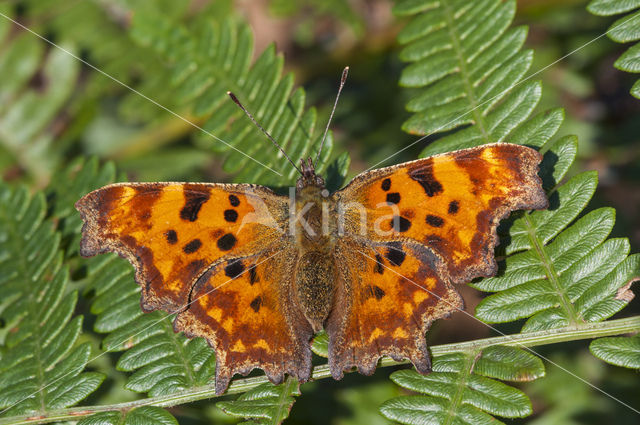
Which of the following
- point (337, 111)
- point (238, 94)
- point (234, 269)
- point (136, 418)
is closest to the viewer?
point (136, 418)

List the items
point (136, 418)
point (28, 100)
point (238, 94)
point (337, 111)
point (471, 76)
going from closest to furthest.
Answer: point (136, 418)
point (471, 76)
point (238, 94)
point (28, 100)
point (337, 111)

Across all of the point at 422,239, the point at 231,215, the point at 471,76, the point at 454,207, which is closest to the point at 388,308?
the point at 422,239

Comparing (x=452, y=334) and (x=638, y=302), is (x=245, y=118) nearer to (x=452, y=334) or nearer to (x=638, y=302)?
(x=452, y=334)

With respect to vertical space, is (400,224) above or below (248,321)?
above

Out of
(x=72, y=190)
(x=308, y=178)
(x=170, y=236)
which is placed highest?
(x=72, y=190)

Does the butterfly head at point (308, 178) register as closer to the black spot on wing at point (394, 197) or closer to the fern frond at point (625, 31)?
the black spot on wing at point (394, 197)

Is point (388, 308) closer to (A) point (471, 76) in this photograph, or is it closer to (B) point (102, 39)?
(A) point (471, 76)

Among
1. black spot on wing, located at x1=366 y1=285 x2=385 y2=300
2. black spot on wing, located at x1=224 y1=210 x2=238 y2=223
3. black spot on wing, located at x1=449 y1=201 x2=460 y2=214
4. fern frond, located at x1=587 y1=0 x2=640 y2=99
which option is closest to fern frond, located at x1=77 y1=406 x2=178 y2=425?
black spot on wing, located at x1=224 y1=210 x2=238 y2=223
